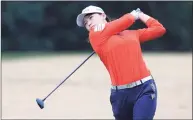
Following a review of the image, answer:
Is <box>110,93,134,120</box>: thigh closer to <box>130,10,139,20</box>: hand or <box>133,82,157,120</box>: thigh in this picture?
<box>133,82,157,120</box>: thigh

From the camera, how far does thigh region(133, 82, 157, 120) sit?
14.0 feet

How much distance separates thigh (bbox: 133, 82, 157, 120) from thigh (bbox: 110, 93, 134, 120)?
0.08 meters

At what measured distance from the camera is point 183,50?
1662 cm

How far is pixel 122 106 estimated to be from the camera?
4.39 m

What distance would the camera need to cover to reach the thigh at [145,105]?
14.0 ft

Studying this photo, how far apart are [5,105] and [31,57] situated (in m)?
7.11

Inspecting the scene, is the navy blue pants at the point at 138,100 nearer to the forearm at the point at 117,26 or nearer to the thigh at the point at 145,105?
the thigh at the point at 145,105

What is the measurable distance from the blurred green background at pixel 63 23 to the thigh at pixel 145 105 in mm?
10846

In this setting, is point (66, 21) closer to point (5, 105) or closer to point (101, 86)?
point (101, 86)

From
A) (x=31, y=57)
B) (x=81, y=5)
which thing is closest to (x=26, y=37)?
(x=31, y=57)

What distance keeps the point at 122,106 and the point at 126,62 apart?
32cm

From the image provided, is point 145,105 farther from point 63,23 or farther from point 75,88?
point 63,23

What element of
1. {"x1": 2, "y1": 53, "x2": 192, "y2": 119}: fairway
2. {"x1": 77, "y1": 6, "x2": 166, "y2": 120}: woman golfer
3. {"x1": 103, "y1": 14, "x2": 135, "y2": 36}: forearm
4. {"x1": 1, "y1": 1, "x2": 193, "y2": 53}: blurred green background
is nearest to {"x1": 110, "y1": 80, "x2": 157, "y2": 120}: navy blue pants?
{"x1": 77, "y1": 6, "x2": 166, "y2": 120}: woman golfer

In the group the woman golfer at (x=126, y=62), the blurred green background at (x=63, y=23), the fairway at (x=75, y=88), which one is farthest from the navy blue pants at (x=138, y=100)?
the blurred green background at (x=63, y=23)
